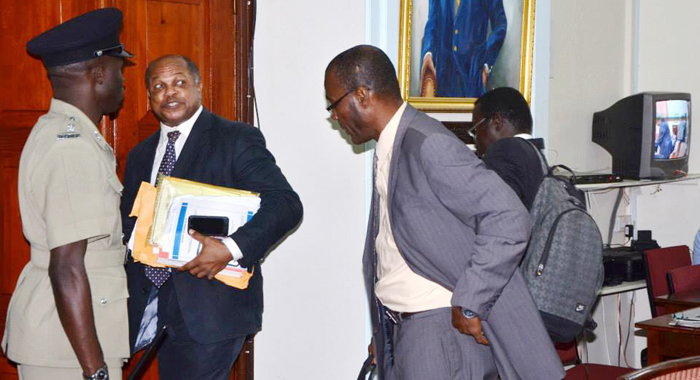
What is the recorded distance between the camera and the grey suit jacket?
2.23 m

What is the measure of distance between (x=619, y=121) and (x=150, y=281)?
3.99 m

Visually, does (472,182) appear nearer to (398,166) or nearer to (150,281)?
(398,166)

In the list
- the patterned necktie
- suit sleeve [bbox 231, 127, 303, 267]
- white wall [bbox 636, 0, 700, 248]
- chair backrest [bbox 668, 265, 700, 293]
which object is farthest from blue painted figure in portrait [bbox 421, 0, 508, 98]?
the patterned necktie

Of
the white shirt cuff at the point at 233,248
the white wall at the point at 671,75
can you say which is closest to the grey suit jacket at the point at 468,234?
the white shirt cuff at the point at 233,248

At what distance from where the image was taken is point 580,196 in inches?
→ 126

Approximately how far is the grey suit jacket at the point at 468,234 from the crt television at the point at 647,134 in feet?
11.8

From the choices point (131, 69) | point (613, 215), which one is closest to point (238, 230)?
point (131, 69)

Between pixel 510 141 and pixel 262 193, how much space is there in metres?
1.04

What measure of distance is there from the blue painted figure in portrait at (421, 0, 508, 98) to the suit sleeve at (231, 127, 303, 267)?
1932 mm

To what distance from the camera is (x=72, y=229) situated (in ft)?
7.06

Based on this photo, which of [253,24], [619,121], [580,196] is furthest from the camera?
[619,121]

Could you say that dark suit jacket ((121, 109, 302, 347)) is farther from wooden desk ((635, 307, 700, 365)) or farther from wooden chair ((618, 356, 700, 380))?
wooden desk ((635, 307, 700, 365))

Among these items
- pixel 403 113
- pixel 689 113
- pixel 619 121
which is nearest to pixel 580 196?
pixel 403 113

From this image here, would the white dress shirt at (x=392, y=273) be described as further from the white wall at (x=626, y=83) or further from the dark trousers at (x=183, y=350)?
the white wall at (x=626, y=83)
